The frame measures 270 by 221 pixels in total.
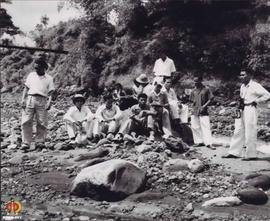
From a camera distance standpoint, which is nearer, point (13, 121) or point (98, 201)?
point (98, 201)

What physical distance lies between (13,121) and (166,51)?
5.87 m

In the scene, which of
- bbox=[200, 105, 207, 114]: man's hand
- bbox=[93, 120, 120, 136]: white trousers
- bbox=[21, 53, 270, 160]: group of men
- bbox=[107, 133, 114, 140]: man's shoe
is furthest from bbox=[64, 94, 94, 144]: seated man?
bbox=[200, 105, 207, 114]: man's hand

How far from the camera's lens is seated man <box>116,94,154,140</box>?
8445mm

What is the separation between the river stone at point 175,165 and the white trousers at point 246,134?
125 centimetres

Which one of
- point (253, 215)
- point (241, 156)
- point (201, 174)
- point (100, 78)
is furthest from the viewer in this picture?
point (100, 78)

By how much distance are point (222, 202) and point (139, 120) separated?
354 centimetres

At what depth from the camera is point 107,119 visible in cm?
884

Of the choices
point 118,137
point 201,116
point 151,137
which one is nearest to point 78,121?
point 118,137

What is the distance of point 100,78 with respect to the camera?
1642cm

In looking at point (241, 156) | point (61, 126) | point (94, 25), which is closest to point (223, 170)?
point (241, 156)

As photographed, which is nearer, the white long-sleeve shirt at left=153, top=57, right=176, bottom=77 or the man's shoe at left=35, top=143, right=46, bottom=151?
the man's shoe at left=35, top=143, right=46, bottom=151

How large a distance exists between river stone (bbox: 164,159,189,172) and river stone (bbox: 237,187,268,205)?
4.50 ft

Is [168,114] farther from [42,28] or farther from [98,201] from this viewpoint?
[42,28]

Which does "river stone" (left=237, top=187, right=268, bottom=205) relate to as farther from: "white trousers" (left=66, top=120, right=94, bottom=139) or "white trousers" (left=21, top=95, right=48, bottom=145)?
"white trousers" (left=21, top=95, right=48, bottom=145)
